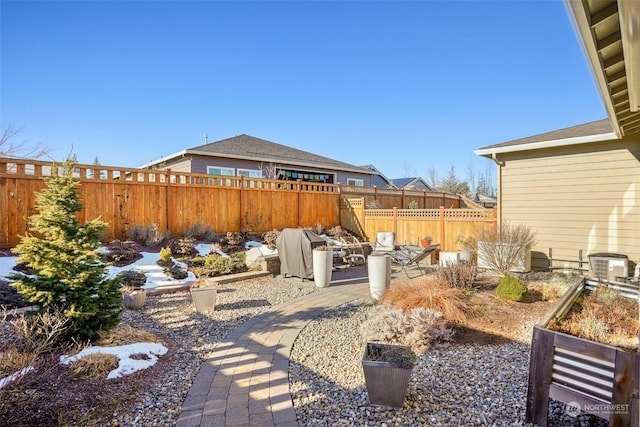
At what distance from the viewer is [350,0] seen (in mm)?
8633

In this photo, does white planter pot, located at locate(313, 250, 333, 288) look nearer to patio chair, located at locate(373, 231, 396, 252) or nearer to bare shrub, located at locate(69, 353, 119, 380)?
patio chair, located at locate(373, 231, 396, 252)

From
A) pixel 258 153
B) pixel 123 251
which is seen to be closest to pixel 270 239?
pixel 123 251

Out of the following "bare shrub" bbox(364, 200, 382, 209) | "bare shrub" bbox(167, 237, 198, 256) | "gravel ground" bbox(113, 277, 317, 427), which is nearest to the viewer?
"gravel ground" bbox(113, 277, 317, 427)

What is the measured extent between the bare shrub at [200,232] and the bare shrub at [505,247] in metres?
7.23

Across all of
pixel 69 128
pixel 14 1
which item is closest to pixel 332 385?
pixel 14 1

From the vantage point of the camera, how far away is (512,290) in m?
5.11

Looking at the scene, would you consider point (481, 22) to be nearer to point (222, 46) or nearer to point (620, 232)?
point (620, 232)

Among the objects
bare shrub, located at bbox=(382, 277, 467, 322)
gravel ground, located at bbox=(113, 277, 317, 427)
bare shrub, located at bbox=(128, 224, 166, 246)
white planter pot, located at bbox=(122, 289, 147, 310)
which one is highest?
bare shrub, located at bbox=(128, 224, 166, 246)

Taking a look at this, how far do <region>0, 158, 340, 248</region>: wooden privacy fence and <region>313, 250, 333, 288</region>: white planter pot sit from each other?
4636mm

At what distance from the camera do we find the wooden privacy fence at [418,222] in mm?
9509

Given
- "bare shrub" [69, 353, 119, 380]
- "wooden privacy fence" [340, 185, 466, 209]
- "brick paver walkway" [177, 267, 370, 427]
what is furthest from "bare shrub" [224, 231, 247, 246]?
"bare shrub" [69, 353, 119, 380]

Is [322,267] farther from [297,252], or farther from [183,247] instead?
[183,247]

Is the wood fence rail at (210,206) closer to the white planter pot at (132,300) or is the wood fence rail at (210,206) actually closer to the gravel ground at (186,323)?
the white planter pot at (132,300)

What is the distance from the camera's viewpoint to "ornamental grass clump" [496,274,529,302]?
507 cm
